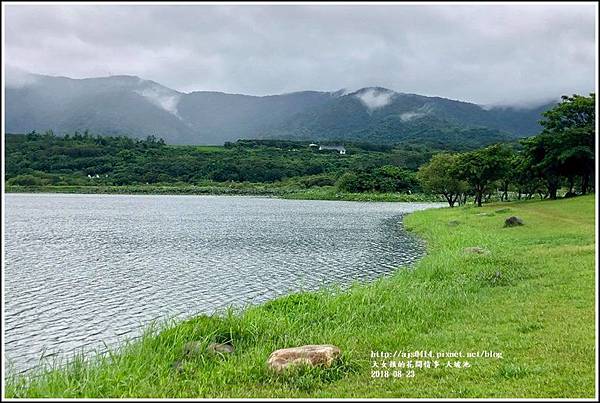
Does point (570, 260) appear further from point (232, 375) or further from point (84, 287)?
point (84, 287)

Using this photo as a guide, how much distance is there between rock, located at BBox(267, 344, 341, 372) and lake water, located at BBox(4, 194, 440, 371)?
276 inches

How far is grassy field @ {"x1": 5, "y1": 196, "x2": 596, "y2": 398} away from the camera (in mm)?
8461

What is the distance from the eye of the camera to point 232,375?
30.7 ft

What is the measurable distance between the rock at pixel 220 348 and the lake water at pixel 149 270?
4806 mm

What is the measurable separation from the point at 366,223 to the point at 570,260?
36927 mm

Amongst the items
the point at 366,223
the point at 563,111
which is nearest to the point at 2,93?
the point at 366,223

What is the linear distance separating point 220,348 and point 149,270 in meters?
16.7

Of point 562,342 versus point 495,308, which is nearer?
point 562,342

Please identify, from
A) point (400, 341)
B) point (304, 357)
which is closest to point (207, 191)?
point (400, 341)

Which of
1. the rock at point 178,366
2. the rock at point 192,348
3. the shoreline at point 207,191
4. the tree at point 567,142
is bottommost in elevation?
the shoreline at point 207,191

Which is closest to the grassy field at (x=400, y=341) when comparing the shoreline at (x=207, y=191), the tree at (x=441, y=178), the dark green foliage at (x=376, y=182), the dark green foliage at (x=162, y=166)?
the tree at (x=441, y=178)

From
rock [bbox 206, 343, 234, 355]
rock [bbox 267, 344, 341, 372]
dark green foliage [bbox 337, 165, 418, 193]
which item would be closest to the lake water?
rock [bbox 206, 343, 234, 355]

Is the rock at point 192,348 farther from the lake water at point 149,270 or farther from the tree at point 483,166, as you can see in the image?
the tree at point 483,166

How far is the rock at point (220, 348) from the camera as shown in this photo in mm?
11102
